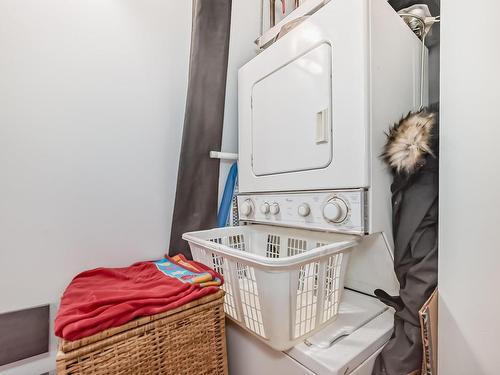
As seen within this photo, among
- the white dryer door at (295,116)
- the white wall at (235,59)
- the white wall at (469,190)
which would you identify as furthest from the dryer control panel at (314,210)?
the white wall at (235,59)

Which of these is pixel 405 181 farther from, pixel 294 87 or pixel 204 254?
pixel 204 254

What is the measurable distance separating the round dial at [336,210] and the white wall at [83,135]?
0.92m

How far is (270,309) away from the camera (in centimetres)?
78

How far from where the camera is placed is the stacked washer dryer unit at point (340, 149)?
88 centimetres

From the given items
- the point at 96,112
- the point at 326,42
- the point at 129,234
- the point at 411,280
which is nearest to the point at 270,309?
the point at 411,280

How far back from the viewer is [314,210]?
3.43 feet

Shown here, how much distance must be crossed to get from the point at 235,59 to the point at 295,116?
0.83m

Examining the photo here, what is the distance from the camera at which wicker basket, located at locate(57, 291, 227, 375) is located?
0.67 meters

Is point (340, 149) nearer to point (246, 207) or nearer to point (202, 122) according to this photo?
point (246, 207)

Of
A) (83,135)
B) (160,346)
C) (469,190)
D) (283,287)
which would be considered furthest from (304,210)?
(83,135)

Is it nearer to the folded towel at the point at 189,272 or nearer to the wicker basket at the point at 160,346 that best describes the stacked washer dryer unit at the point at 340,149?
the wicker basket at the point at 160,346

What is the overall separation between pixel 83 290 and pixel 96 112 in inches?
33.3

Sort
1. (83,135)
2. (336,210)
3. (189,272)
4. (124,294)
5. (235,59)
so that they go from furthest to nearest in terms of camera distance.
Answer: (235,59) → (83,135) → (189,272) → (336,210) → (124,294)

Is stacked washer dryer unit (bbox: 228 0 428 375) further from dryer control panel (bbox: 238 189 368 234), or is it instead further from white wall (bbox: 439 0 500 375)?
white wall (bbox: 439 0 500 375)
